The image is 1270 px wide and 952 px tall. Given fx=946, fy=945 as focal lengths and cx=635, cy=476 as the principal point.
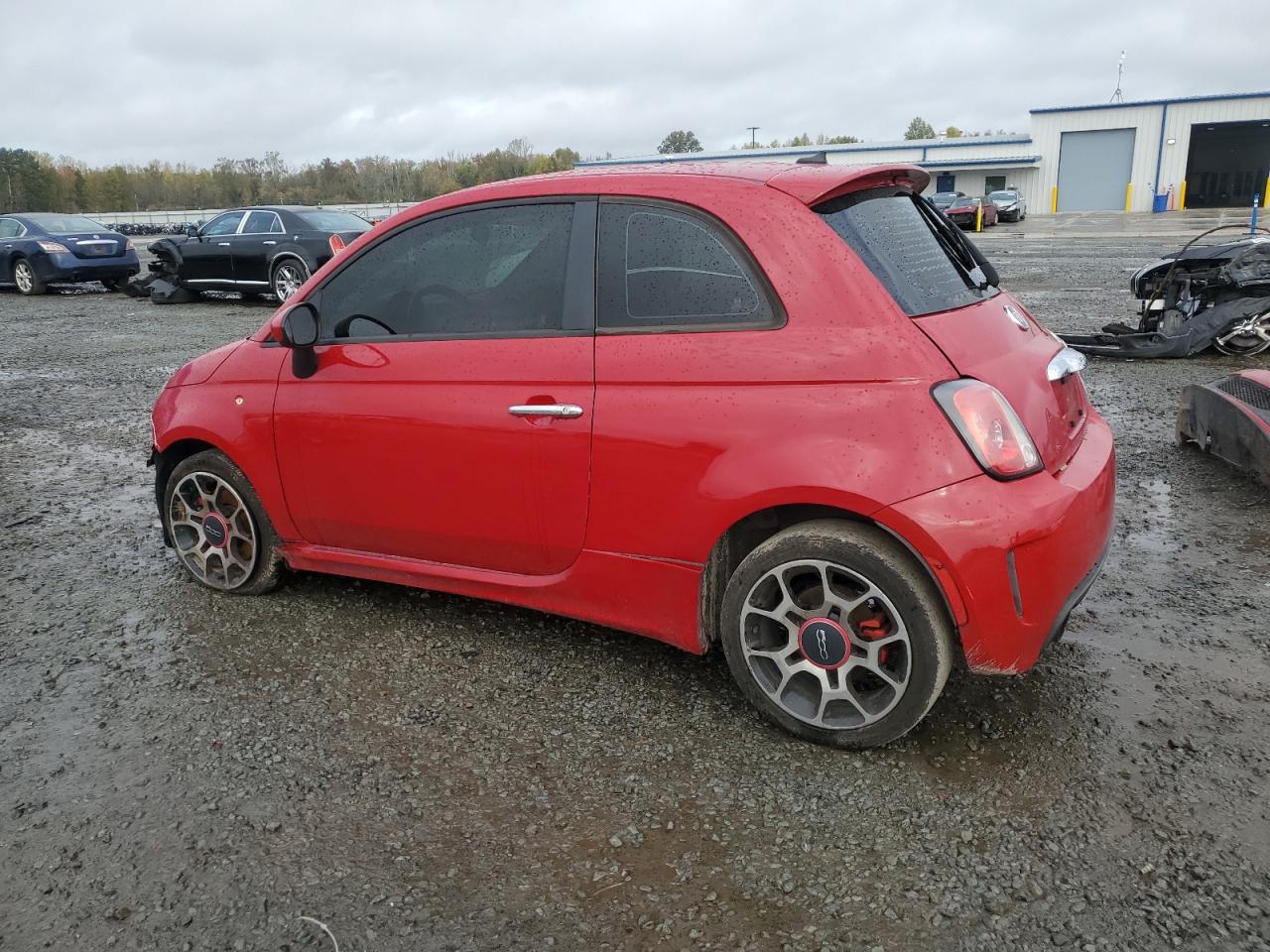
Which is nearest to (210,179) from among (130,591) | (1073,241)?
(1073,241)

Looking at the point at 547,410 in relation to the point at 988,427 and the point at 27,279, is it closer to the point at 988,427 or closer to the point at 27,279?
the point at 988,427

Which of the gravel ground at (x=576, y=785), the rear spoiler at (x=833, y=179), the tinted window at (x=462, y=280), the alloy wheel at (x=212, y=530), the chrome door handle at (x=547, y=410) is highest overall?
the rear spoiler at (x=833, y=179)

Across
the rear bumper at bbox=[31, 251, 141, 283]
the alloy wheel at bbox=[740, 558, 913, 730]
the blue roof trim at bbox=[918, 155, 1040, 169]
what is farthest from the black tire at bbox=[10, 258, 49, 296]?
the blue roof trim at bbox=[918, 155, 1040, 169]

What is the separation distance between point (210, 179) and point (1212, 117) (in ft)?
207

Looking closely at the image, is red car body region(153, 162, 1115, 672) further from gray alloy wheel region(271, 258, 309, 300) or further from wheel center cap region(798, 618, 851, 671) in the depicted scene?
gray alloy wheel region(271, 258, 309, 300)

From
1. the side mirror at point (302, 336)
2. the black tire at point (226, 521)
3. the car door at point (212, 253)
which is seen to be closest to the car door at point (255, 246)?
the car door at point (212, 253)

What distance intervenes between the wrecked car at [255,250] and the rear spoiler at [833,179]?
40.8ft

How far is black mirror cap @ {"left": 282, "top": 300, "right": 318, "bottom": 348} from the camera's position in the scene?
3.58 m

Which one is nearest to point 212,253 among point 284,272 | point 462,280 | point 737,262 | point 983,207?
point 284,272

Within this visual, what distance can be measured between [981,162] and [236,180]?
49.9 metres

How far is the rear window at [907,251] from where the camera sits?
2893mm

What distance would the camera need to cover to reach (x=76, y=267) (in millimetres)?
18156

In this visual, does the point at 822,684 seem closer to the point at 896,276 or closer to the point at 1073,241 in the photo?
the point at 896,276

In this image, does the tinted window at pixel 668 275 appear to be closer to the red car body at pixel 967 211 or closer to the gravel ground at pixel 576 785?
the gravel ground at pixel 576 785
